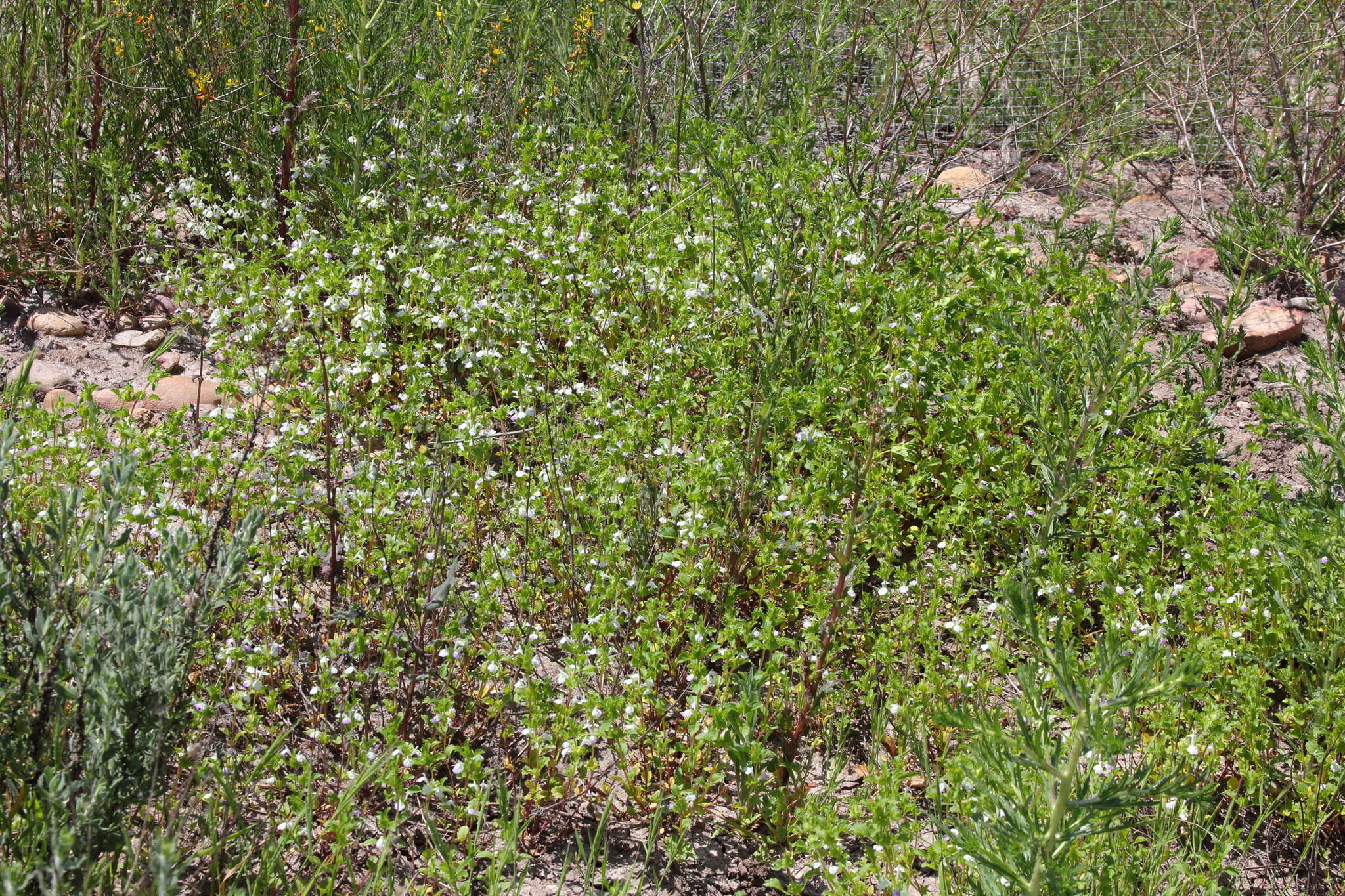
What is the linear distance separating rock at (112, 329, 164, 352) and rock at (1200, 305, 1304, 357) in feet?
14.8

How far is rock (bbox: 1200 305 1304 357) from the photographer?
192 inches

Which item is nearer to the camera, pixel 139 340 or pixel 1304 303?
pixel 139 340

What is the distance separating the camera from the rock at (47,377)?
166 inches

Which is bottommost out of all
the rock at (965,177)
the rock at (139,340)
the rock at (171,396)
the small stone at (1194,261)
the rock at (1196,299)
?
the rock at (171,396)

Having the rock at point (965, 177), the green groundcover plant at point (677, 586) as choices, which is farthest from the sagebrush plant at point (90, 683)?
the rock at point (965, 177)

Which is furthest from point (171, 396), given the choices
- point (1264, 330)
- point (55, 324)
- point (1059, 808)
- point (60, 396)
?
point (1264, 330)

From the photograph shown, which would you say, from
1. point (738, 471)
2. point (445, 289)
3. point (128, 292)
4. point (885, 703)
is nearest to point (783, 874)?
point (885, 703)

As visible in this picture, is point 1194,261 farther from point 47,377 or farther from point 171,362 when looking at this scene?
point 47,377

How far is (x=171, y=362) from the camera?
4.53 metres

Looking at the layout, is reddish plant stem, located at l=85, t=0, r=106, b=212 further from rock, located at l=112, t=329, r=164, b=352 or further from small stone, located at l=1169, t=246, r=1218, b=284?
small stone, located at l=1169, t=246, r=1218, b=284

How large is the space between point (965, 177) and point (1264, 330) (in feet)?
7.46

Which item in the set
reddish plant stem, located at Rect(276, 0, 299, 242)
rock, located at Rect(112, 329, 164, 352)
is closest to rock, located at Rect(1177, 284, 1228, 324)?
reddish plant stem, located at Rect(276, 0, 299, 242)

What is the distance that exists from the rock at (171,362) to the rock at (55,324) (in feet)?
1.20

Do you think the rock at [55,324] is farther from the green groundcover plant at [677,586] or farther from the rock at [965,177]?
the rock at [965,177]
